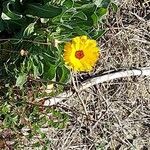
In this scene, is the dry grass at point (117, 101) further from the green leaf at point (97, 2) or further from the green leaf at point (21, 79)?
the green leaf at point (97, 2)

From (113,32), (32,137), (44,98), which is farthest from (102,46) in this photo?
(32,137)

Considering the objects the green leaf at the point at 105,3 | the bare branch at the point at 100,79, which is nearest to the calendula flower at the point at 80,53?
the green leaf at the point at 105,3

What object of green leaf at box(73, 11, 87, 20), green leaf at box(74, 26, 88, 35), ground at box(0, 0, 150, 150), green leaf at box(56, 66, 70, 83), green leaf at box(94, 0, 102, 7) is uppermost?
green leaf at box(94, 0, 102, 7)

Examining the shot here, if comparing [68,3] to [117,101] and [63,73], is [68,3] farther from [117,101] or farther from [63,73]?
[117,101]

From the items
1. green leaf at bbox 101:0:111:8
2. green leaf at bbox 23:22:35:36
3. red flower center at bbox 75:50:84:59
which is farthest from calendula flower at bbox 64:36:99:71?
green leaf at bbox 101:0:111:8

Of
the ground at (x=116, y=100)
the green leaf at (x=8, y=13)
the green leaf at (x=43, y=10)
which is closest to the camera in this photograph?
the green leaf at (x=43, y=10)

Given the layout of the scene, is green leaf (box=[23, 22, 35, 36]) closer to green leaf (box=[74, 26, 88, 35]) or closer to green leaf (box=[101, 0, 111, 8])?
green leaf (box=[74, 26, 88, 35])

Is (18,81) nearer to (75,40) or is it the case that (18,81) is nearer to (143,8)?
(75,40)
